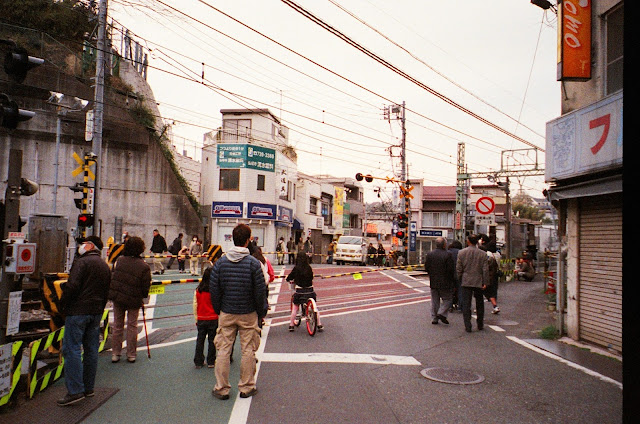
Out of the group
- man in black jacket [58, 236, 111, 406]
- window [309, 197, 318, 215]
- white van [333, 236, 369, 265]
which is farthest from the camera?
window [309, 197, 318, 215]

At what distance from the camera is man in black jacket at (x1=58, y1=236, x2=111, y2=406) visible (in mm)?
5246

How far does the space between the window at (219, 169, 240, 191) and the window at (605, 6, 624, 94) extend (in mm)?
29484

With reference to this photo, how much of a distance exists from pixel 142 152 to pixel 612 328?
85.2ft

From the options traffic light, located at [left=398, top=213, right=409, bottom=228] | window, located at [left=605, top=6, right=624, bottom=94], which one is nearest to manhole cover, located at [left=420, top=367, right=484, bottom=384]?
window, located at [left=605, top=6, right=624, bottom=94]

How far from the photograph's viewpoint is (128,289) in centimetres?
704

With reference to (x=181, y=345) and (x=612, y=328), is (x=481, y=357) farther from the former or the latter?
(x=181, y=345)

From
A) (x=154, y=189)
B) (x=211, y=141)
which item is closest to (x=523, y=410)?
(x=154, y=189)

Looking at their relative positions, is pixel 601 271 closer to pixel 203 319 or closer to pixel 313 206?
pixel 203 319

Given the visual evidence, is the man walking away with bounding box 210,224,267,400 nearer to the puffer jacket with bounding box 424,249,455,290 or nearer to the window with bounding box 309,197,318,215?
the puffer jacket with bounding box 424,249,455,290

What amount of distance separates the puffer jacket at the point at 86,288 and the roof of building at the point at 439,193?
4439 cm

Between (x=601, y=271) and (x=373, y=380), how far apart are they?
5139mm

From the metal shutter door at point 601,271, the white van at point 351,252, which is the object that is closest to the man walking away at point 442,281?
the metal shutter door at point 601,271

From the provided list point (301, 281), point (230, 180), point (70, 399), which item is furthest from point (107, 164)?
point (70, 399)

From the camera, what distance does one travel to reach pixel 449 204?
4744 cm
